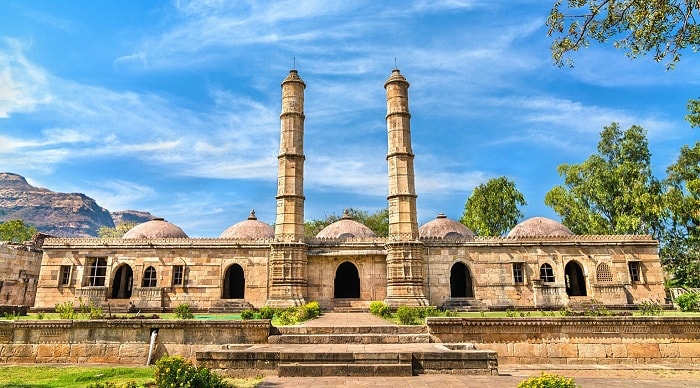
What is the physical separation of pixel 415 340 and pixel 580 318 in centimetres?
410

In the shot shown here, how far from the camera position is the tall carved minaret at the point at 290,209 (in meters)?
17.8

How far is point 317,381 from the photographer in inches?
279

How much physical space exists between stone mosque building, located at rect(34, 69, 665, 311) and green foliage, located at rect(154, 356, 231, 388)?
11.7m

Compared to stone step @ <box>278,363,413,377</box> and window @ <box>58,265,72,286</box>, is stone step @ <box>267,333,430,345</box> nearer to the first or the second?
stone step @ <box>278,363,413,377</box>

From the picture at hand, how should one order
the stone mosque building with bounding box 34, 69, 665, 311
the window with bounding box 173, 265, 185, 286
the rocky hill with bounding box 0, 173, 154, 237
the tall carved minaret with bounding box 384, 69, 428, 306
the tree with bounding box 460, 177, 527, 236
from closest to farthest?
the tall carved minaret with bounding box 384, 69, 428, 306, the stone mosque building with bounding box 34, 69, 665, 311, the window with bounding box 173, 265, 185, 286, the tree with bounding box 460, 177, 527, 236, the rocky hill with bounding box 0, 173, 154, 237

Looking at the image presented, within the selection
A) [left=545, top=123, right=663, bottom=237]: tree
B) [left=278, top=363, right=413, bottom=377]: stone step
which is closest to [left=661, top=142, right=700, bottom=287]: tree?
[left=545, top=123, right=663, bottom=237]: tree

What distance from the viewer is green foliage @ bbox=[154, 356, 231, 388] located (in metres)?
5.62

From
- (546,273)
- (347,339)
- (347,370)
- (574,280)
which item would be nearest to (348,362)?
(347,370)

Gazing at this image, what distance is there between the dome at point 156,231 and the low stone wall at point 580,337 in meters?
16.7

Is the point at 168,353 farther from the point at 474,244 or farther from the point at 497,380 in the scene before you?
the point at 474,244

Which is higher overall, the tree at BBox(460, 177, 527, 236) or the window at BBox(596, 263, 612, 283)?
the tree at BBox(460, 177, 527, 236)

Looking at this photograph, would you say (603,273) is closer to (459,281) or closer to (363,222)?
(459,281)

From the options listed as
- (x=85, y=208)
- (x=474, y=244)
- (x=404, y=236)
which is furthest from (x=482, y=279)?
(x=85, y=208)

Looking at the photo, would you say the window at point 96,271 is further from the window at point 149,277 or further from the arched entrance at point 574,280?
the arched entrance at point 574,280
